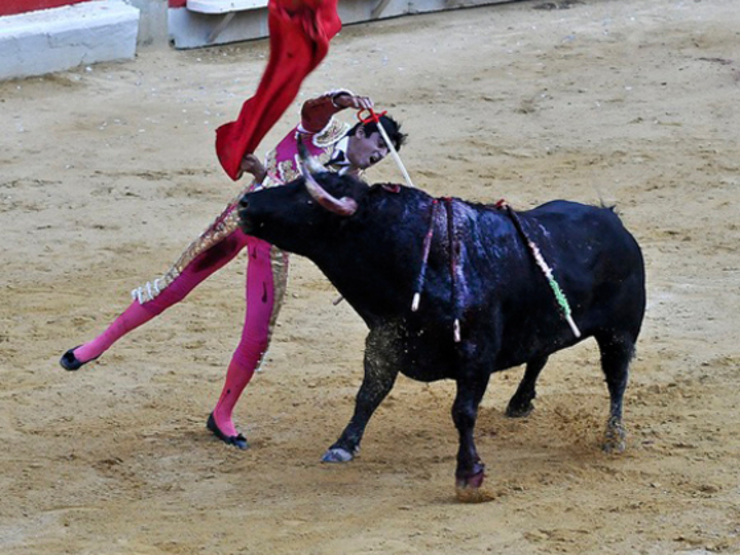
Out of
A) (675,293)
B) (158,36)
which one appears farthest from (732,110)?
(158,36)

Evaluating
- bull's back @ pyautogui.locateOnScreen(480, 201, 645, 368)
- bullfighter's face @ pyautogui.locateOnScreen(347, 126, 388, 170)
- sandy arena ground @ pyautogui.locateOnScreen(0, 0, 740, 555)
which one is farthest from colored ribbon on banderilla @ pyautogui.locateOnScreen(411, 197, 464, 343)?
sandy arena ground @ pyautogui.locateOnScreen(0, 0, 740, 555)

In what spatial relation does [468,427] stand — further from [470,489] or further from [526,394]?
[526,394]

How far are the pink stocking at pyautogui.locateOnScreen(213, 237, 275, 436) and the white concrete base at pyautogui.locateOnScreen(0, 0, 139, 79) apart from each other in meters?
5.20

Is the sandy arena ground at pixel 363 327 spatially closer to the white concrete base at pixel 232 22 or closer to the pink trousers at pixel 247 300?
the white concrete base at pixel 232 22

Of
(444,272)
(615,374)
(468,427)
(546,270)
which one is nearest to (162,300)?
(444,272)

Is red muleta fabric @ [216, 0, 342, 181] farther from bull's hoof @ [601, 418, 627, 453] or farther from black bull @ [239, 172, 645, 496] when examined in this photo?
bull's hoof @ [601, 418, 627, 453]

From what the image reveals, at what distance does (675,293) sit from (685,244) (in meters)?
0.71

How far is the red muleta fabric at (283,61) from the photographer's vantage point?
17.2 feet

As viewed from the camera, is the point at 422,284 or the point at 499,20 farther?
the point at 499,20

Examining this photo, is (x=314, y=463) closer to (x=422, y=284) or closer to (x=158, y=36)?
(x=422, y=284)

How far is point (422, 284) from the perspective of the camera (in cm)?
496

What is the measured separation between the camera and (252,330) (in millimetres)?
5492

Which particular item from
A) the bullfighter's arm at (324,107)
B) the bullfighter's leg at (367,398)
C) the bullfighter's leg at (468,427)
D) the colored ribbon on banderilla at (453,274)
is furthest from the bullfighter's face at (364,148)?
the bullfighter's leg at (468,427)

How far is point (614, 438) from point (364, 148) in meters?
1.45
